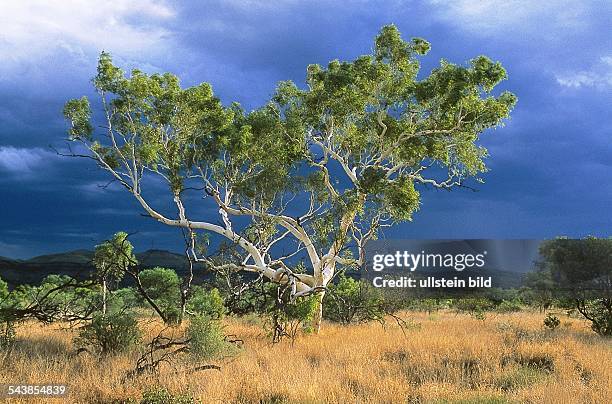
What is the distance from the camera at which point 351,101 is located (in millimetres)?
21500

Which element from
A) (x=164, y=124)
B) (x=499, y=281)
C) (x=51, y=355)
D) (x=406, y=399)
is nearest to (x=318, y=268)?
(x=164, y=124)

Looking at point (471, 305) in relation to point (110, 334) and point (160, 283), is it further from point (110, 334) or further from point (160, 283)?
point (110, 334)

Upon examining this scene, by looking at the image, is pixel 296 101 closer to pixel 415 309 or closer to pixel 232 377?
pixel 232 377

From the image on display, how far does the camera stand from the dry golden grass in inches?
377

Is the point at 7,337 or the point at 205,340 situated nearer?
the point at 205,340

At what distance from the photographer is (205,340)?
13039 millimetres

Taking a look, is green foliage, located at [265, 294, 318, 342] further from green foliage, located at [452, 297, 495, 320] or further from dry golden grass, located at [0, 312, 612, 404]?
green foliage, located at [452, 297, 495, 320]

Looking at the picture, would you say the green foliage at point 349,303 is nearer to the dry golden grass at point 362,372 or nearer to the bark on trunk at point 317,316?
the bark on trunk at point 317,316

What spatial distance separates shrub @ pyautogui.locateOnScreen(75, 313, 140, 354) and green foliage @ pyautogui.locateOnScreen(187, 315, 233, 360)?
142 cm

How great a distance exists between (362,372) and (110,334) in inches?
231

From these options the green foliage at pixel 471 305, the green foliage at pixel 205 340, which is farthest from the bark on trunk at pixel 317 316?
the green foliage at pixel 471 305

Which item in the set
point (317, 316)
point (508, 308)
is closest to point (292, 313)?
point (317, 316)

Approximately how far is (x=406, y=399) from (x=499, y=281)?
53.6m

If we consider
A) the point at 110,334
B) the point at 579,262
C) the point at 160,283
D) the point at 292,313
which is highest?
the point at 579,262
